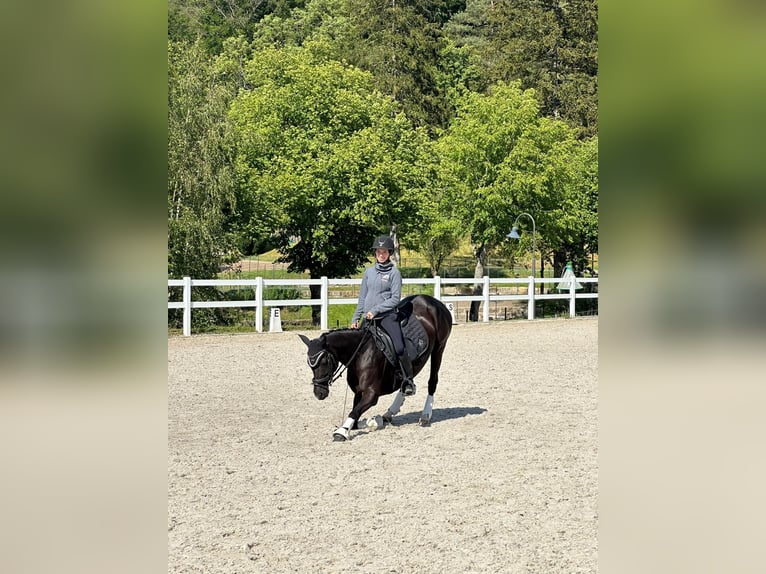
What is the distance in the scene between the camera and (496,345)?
62.3 ft

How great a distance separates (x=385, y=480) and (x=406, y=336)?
92.6 inches

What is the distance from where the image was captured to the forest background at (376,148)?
28.2 m

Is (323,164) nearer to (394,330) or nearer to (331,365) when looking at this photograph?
(394,330)


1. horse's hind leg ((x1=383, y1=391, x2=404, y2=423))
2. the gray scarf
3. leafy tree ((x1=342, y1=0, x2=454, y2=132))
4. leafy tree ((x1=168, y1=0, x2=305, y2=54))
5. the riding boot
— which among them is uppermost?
leafy tree ((x1=168, y1=0, x2=305, y2=54))

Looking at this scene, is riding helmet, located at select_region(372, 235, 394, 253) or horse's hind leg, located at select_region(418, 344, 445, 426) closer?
riding helmet, located at select_region(372, 235, 394, 253)

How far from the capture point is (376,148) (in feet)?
110

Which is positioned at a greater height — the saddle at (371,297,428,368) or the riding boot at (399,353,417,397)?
the saddle at (371,297,428,368)

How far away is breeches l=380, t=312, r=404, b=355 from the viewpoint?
29.0ft

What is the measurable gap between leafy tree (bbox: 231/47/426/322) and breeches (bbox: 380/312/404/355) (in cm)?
2230

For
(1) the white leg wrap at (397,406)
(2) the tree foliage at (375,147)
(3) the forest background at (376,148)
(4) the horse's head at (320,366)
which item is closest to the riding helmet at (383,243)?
(4) the horse's head at (320,366)

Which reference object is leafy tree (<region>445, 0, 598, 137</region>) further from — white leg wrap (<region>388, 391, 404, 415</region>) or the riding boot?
the riding boot

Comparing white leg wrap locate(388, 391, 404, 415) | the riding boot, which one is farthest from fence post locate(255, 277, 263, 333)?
the riding boot
